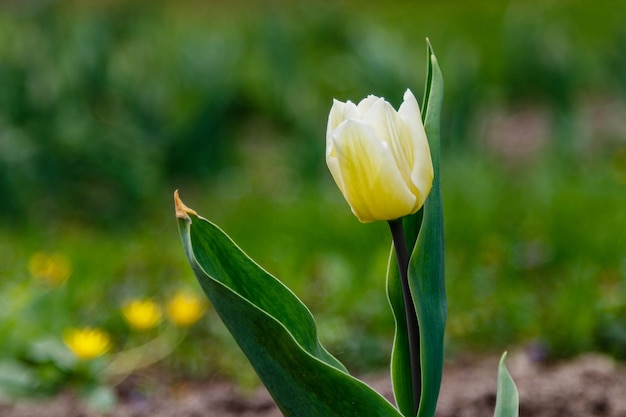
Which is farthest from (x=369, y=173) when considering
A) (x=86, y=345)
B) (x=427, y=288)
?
(x=86, y=345)

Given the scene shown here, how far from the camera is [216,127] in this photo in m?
4.66

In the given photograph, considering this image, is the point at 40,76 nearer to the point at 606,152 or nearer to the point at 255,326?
the point at 606,152

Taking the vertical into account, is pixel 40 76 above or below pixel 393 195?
above

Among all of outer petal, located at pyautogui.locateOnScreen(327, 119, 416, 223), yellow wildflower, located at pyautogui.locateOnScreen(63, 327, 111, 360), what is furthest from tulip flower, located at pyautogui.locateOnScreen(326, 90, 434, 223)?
yellow wildflower, located at pyautogui.locateOnScreen(63, 327, 111, 360)

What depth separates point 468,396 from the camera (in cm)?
224

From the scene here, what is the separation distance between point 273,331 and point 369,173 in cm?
23

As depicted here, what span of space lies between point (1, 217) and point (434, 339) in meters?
3.24

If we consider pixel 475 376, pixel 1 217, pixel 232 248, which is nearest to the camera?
pixel 232 248

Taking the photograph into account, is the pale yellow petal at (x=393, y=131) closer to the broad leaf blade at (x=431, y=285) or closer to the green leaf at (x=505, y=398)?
the broad leaf blade at (x=431, y=285)

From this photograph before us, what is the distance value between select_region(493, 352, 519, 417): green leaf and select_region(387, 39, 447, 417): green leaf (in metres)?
0.09

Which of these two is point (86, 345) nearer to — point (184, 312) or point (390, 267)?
point (184, 312)

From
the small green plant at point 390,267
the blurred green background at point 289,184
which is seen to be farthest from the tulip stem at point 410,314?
the blurred green background at point 289,184

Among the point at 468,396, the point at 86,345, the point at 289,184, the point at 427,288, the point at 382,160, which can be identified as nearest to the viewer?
the point at 382,160

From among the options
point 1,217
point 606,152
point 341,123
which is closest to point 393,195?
point 341,123
